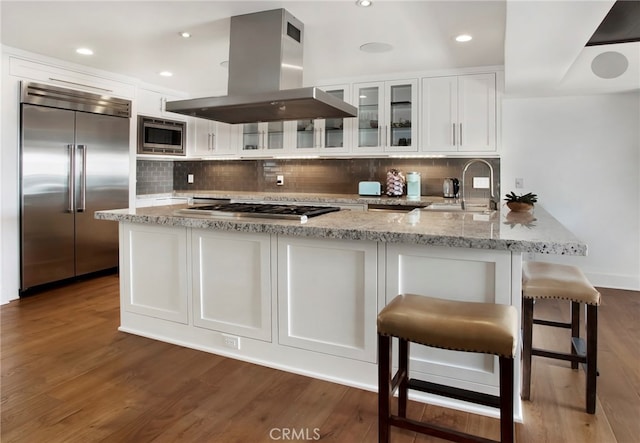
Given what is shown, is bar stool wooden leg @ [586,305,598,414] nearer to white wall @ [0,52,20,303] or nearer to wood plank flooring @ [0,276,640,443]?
wood plank flooring @ [0,276,640,443]

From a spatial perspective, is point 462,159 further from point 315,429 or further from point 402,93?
point 315,429

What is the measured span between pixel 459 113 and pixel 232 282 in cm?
297

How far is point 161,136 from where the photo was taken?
5.09 meters

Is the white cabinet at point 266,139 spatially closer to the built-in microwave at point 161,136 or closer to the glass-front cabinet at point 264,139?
the glass-front cabinet at point 264,139

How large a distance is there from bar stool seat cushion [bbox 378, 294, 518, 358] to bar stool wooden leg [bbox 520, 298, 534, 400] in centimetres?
55

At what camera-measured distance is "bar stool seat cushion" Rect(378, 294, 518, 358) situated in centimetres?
133

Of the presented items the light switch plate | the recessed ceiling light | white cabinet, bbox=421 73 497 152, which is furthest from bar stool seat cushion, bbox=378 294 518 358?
the light switch plate

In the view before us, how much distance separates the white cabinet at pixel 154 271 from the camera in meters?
2.63

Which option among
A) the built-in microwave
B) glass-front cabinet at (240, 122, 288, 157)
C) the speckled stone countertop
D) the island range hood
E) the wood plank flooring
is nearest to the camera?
the speckled stone countertop

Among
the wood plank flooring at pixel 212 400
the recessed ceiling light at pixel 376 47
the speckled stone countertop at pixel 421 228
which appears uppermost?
the recessed ceiling light at pixel 376 47

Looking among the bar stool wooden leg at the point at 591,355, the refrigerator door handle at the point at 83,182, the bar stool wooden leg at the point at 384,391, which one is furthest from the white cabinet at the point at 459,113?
the refrigerator door handle at the point at 83,182

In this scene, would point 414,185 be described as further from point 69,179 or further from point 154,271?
point 69,179

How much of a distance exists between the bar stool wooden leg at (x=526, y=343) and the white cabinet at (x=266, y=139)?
3.46m

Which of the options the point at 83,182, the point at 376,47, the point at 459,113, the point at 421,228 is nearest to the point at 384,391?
the point at 421,228
